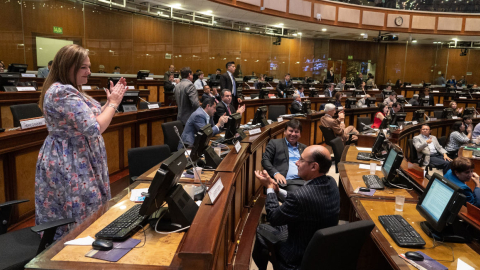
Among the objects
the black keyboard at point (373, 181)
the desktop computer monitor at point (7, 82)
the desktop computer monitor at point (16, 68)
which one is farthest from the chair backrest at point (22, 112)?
the black keyboard at point (373, 181)

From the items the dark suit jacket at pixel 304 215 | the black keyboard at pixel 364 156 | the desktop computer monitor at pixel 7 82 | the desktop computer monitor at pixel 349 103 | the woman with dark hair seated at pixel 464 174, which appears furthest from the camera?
the desktop computer monitor at pixel 349 103

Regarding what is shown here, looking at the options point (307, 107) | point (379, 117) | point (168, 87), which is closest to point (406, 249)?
point (307, 107)

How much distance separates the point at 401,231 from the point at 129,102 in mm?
3970

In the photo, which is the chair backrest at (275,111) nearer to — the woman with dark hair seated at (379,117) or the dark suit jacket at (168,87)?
the woman with dark hair seated at (379,117)

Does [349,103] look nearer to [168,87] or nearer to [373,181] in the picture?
[168,87]

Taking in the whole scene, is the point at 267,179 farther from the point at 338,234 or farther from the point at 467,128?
the point at 467,128

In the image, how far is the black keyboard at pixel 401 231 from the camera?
1990 millimetres

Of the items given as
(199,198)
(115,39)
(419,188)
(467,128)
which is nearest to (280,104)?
(467,128)

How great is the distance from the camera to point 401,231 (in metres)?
2.13

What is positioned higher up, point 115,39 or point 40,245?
point 115,39

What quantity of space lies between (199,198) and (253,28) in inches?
482

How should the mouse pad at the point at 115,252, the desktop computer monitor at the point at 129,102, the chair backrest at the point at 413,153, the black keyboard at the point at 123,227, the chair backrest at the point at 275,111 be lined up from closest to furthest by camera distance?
the mouse pad at the point at 115,252, the black keyboard at the point at 123,227, the desktop computer monitor at the point at 129,102, the chair backrest at the point at 413,153, the chair backrest at the point at 275,111

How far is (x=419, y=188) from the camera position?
288 cm

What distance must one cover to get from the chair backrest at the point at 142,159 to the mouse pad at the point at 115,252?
1561 millimetres
